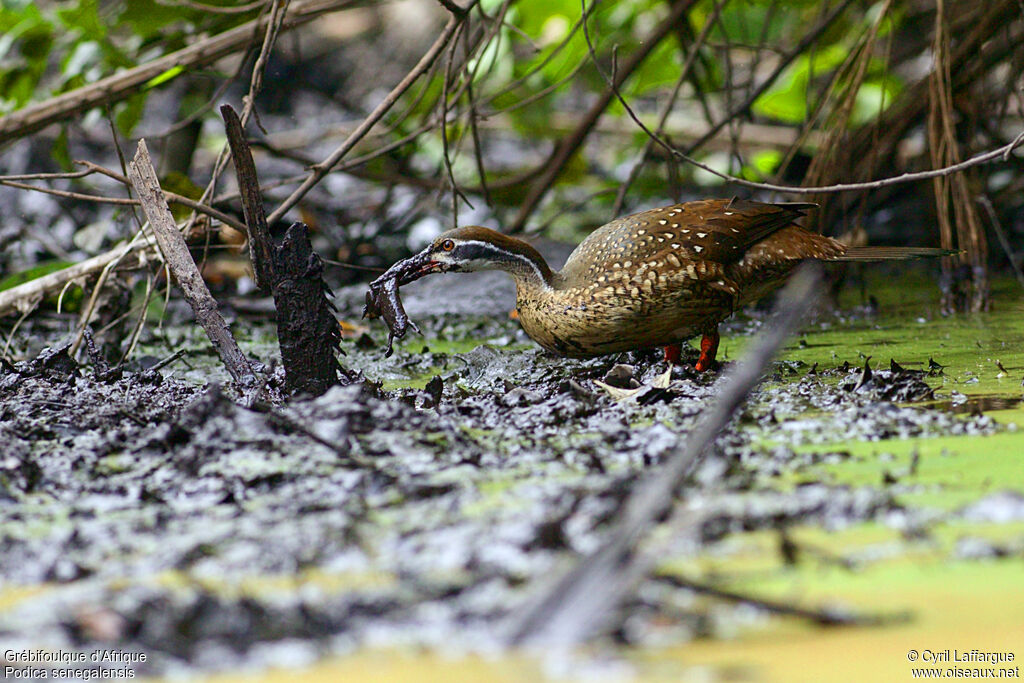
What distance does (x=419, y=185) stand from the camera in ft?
20.9

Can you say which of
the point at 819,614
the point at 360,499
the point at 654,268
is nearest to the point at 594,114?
the point at 654,268

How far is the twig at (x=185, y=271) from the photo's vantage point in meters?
3.53

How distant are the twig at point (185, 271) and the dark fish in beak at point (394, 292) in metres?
0.48

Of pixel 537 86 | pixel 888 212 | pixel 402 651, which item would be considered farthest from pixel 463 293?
pixel 402 651

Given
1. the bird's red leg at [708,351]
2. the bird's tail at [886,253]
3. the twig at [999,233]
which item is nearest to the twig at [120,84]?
the bird's red leg at [708,351]

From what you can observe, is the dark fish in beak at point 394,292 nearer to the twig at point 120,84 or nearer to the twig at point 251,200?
the twig at point 251,200

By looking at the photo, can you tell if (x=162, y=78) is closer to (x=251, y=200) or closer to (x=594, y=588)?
(x=251, y=200)

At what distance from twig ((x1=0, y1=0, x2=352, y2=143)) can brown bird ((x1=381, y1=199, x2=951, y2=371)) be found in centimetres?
192

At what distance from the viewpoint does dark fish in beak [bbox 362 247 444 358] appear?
3646 millimetres

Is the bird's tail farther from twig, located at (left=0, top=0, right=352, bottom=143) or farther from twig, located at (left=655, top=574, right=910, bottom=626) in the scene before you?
twig, located at (left=0, top=0, right=352, bottom=143)

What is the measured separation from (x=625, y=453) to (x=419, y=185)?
403 cm

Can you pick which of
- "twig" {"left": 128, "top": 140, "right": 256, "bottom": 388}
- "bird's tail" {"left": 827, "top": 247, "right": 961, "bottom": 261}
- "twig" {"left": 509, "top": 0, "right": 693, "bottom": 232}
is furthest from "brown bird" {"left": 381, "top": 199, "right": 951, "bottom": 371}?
"twig" {"left": 509, "top": 0, "right": 693, "bottom": 232}

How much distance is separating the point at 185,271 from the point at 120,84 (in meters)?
1.93

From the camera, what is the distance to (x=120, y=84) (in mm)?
4996
